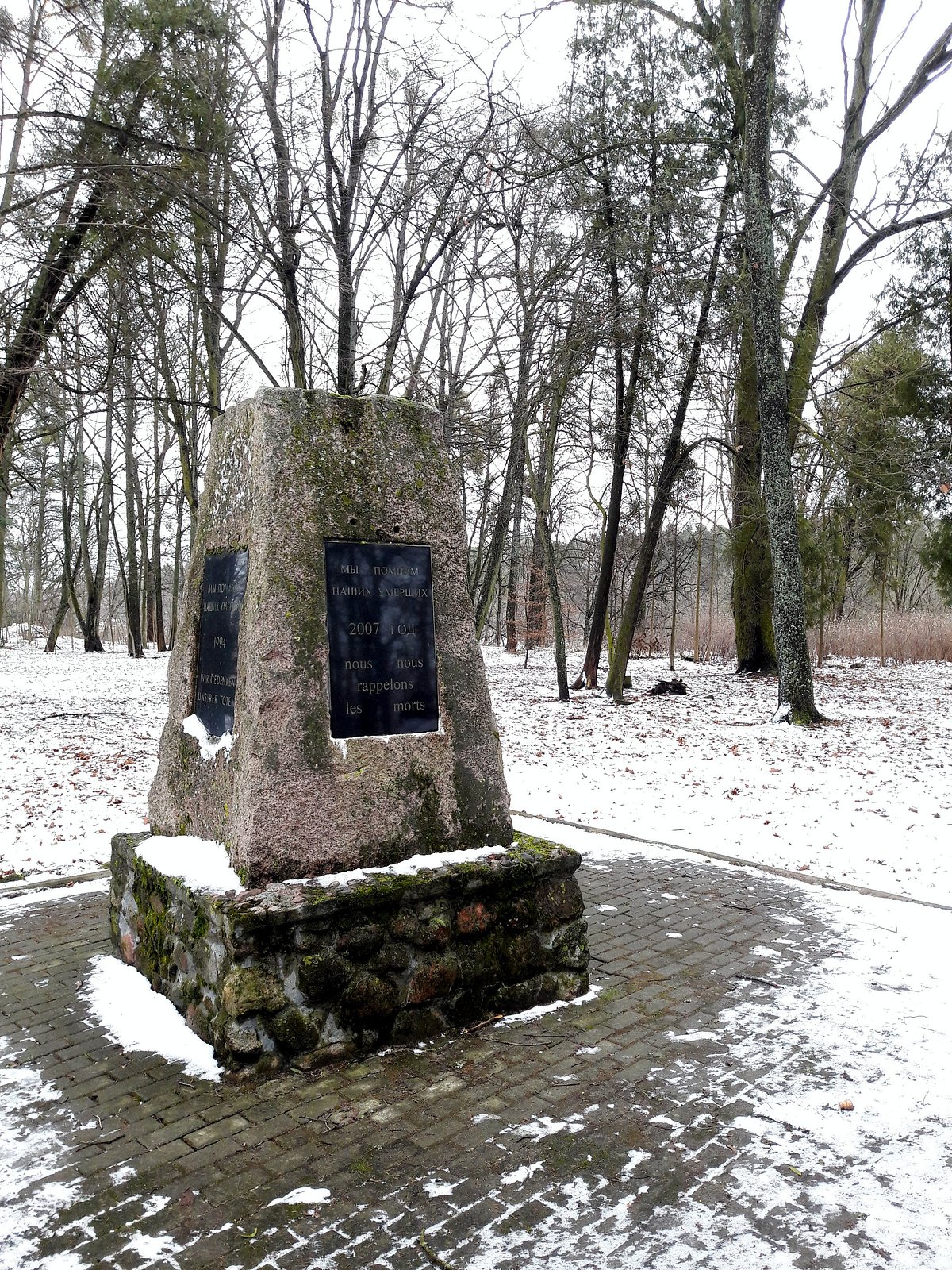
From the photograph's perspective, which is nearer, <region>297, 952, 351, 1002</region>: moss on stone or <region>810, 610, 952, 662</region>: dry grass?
<region>297, 952, 351, 1002</region>: moss on stone

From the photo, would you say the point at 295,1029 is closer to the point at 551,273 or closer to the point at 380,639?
the point at 380,639

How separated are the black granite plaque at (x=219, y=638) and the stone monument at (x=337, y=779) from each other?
2cm

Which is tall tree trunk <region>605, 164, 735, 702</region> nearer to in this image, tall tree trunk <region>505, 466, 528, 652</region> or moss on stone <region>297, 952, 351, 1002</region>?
tall tree trunk <region>505, 466, 528, 652</region>

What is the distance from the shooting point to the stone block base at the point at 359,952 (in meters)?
3.35

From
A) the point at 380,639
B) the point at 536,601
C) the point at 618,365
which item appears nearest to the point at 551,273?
the point at 618,365

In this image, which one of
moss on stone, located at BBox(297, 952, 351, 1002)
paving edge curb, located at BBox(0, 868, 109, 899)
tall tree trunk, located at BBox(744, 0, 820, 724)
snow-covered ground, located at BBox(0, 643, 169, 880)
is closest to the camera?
moss on stone, located at BBox(297, 952, 351, 1002)

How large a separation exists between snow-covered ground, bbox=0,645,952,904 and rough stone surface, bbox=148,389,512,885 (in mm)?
2839

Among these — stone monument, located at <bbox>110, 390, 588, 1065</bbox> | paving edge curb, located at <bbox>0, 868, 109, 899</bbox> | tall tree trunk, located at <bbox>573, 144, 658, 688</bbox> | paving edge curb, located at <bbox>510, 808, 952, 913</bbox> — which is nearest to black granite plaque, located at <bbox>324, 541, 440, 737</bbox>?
stone monument, located at <bbox>110, 390, 588, 1065</bbox>

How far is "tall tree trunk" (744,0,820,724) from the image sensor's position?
12.0 meters

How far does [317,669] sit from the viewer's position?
375cm

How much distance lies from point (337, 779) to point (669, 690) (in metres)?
13.4

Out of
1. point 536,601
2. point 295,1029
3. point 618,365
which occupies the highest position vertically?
point 618,365

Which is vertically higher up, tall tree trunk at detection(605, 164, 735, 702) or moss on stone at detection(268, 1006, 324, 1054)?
Answer: tall tree trunk at detection(605, 164, 735, 702)

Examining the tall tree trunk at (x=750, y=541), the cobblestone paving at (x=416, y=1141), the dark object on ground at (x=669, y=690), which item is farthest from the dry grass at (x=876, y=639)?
the cobblestone paving at (x=416, y=1141)
